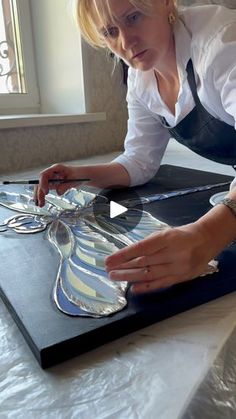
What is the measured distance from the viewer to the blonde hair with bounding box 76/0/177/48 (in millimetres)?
591

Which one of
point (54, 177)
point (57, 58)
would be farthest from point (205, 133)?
point (57, 58)

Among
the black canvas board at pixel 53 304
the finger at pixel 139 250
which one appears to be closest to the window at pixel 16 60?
the black canvas board at pixel 53 304

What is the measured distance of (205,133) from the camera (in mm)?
675

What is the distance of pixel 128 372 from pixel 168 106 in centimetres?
59

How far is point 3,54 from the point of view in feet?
5.05

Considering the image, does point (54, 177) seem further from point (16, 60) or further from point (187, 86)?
point (16, 60)

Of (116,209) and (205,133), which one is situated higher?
(205,133)

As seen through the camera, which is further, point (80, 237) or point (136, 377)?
point (80, 237)

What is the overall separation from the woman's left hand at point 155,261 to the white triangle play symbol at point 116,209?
0.26m

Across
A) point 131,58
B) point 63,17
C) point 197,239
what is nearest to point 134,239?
point 197,239

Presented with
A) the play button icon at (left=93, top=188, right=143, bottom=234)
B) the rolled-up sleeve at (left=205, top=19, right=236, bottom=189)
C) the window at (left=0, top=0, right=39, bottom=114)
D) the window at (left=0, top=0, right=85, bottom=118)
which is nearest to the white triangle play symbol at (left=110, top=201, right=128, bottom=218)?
the play button icon at (left=93, top=188, right=143, bottom=234)

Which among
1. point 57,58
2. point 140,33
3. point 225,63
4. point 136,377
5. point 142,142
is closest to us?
point 136,377

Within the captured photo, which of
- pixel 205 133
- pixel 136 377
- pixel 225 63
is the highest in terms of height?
pixel 225 63

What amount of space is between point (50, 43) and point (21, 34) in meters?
0.14
